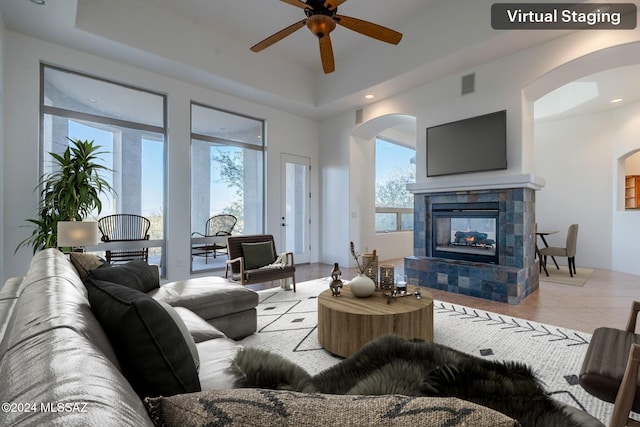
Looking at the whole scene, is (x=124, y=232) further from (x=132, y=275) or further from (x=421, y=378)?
(x=421, y=378)

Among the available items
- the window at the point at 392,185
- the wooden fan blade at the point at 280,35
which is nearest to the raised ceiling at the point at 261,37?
the wooden fan blade at the point at 280,35

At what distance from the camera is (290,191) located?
256 inches

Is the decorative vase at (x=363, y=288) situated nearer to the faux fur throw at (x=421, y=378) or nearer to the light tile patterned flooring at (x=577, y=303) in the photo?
the faux fur throw at (x=421, y=378)

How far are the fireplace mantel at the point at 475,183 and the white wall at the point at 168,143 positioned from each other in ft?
9.02

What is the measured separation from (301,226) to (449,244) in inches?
124

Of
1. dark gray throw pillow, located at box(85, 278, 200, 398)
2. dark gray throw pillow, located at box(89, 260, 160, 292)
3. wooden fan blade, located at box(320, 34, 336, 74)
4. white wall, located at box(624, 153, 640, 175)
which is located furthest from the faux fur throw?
white wall, located at box(624, 153, 640, 175)

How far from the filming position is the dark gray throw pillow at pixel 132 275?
1.85 metres

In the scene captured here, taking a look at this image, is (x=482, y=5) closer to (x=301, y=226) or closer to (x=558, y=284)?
(x=558, y=284)

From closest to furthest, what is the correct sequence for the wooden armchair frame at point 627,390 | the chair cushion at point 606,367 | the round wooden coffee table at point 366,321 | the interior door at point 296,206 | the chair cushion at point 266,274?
the wooden armchair frame at point 627,390 < the chair cushion at point 606,367 < the round wooden coffee table at point 366,321 < the chair cushion at point 266,274 < the interior door at point 296,206

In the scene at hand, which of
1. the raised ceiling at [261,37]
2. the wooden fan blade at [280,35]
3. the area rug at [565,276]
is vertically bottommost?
the area rug at [565,276]

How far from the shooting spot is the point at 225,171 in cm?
557

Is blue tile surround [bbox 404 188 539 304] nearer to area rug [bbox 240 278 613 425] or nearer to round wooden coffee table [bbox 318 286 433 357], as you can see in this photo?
area rug [bbox 240 278 613 425]

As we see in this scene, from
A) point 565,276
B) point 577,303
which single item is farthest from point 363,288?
point 565,276

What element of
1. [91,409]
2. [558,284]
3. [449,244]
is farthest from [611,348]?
[558,284]
